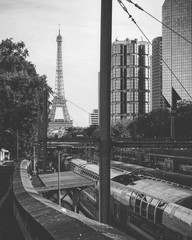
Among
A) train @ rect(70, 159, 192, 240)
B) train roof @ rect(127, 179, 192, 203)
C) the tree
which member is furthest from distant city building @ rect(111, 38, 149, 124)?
train roof @ rect(127, 179, 192, 203)

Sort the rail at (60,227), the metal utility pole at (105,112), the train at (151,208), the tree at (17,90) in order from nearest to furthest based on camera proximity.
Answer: the rail at (60,227)
the metal utility pole at (105,112)
the train at (151,208)
the tree at (17,90)

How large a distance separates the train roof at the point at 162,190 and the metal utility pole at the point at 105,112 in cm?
580

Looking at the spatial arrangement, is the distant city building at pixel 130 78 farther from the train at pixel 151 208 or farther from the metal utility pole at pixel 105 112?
the metal utility pole at pixel 105 112

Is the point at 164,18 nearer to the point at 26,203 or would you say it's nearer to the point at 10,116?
the point at 10,116

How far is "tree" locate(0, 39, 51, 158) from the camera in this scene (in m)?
30.7

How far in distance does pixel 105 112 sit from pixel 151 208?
7176mm

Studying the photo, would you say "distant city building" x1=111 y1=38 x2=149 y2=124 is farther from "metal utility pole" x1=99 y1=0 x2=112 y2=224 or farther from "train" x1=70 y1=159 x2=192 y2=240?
"metal utility pole" x1=99 y1=0 x2=112 y2=224

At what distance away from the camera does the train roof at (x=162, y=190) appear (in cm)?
1176

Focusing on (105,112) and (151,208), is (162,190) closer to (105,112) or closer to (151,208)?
(151,208)

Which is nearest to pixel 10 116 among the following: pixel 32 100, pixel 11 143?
pixel 32 100

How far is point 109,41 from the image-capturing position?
666 centimetres

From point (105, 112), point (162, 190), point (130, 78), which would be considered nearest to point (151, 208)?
point (162, 190)

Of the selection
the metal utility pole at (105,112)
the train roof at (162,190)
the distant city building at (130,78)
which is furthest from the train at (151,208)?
the distant city building at (130,78)

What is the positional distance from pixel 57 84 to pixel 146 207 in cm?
17610
